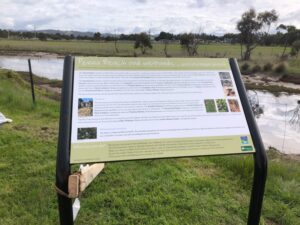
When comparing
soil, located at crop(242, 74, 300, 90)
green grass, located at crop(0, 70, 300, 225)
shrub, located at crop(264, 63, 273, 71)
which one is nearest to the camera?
green grass, located at crop(0, 70, 300, 225)

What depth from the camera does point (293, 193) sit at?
4.16m

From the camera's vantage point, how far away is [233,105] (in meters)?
2.83

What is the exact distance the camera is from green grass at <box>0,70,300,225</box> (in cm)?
356

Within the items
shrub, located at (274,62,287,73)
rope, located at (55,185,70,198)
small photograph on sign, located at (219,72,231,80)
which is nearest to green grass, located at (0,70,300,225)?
rope, located at (55,185,70,198)

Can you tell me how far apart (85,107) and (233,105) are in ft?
4.03

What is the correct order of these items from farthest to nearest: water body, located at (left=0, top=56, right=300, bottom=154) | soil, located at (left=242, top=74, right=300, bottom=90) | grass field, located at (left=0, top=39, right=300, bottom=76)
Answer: grass field, located at (left=0, top=39, right=300, bottom=76) < soil, located at (left=242, top=74, right=300, bottom=90) < water body, located at (left=0, top=56, right=300, bottom=154)

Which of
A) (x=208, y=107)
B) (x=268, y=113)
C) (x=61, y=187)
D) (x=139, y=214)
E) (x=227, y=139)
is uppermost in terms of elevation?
(x=208, y=107)

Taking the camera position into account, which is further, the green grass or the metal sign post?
the green grass

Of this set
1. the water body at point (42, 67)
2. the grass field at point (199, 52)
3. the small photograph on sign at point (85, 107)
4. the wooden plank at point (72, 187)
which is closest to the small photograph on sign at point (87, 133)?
the small photograph on sign at point (85, 107)

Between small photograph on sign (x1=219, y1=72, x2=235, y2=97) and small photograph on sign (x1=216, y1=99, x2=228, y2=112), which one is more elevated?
small photograph on sign (x1=219, y1=72, x2=235, y2=97)

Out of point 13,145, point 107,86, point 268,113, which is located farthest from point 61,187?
point 268,113

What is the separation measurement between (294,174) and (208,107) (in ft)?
9.28

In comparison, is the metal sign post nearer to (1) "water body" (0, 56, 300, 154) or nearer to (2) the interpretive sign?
(2) the interpretive sign

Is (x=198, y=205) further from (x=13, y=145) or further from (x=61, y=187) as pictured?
(x=13, y=145)
